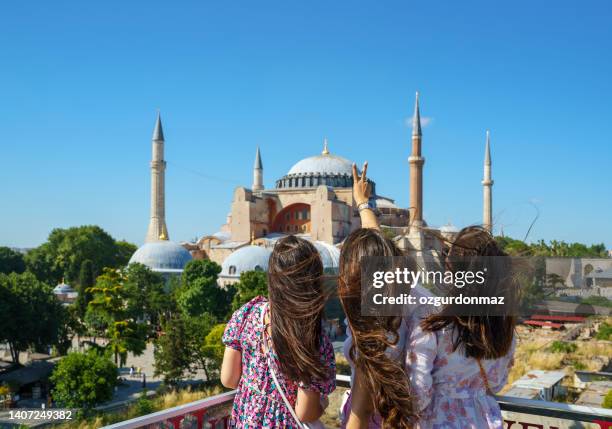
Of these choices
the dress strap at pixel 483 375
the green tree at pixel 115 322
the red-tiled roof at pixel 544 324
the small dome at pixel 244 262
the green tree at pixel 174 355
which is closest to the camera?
the dress strap at pixel 483 375

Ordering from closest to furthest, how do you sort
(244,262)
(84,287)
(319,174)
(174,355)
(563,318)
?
(174,355), (563,318), (244,262), (84,287), (319,174)

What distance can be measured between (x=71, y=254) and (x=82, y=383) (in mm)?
23183

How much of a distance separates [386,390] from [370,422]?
185 millimetres

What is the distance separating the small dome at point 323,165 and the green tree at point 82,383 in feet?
78.6

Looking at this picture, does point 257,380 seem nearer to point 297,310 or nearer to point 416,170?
point 297,310

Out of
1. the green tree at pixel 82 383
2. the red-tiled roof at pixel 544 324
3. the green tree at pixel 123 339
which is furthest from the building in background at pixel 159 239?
the red-tiled roof at pixel 544 324

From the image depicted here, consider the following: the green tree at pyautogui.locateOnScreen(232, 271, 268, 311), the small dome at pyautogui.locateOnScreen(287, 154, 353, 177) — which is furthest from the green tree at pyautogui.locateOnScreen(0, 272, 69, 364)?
the small dome at pyautogui.locateOnScreen(287, 154, 353, 177)

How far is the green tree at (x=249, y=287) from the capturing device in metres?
17.0

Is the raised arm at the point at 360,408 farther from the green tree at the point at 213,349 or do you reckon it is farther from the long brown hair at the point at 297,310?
the green tree at the point at 213,349

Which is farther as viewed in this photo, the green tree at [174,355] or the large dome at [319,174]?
the large dome at [319,174]

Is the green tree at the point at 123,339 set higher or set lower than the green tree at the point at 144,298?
lower

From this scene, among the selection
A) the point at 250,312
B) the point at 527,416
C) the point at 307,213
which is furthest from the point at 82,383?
the point at 307,213

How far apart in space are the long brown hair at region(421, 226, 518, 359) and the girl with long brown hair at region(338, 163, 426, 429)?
13 centimetres

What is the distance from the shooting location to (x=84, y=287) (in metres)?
23.0
